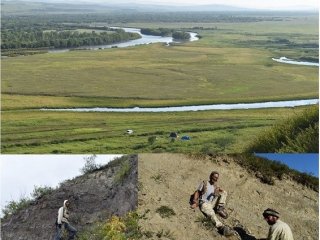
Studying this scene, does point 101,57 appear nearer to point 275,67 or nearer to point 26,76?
point 26,76

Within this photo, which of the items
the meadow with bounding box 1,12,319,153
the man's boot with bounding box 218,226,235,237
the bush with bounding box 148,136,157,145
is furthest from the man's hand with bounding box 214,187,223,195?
the bush with bounding box 148,136,157,145

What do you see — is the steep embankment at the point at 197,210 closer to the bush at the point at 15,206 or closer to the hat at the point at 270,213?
the hat at the point at 270,213

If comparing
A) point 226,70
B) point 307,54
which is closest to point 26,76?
point 226,70

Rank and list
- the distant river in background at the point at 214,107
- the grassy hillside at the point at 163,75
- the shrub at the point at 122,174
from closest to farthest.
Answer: the shrub at the point at 122,174
the distant river in background at the point at 214,107
the grassy hillside at the point at 163,75

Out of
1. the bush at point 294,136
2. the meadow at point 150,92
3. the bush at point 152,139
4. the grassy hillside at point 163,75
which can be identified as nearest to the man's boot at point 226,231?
the bush at point 294,136

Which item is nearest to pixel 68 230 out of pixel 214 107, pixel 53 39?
pixel 214 107

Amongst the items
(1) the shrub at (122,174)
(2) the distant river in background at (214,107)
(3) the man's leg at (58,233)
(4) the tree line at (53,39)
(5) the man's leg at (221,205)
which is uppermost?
(1) the shrub at (122,174)
